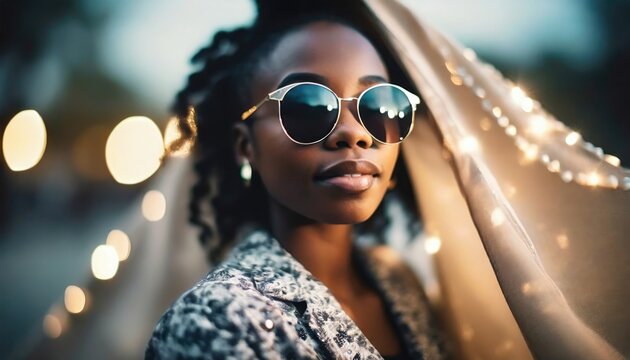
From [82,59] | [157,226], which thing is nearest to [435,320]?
[157,226]

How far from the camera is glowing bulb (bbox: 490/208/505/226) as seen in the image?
1.07 meters

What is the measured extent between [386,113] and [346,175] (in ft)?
0.56

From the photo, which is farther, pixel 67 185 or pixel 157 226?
pixel 67 185

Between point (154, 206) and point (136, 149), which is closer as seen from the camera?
point (154, 206)

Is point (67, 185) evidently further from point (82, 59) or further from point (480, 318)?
point (480, 318)

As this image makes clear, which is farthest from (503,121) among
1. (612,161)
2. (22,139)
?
(22,139)

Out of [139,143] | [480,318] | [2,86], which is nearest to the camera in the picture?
[480,318]

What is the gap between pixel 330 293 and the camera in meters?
1.22

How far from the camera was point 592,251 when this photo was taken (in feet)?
3.79

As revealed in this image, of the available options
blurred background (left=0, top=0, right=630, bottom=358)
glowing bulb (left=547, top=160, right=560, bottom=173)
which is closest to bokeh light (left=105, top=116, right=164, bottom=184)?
blurred background (left=0, top=0, right=630, bottom=358)

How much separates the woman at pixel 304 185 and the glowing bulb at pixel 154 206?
0.84 feet

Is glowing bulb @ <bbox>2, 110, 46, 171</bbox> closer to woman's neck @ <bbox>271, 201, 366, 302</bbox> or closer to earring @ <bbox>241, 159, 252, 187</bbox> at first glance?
earring @ <bbox>241, 159, 252, 187</bbox>

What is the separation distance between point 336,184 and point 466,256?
0.53 m

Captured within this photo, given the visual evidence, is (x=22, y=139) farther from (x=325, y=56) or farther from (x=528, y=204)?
(x=528, y=204)
